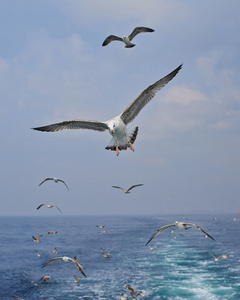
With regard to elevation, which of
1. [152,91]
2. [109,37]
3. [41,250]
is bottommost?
[41,250]

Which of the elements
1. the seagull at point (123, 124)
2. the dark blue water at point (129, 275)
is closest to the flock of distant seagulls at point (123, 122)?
the seagull at point (123, 124)

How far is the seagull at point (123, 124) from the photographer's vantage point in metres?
13.4

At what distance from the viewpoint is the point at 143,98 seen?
1370cm

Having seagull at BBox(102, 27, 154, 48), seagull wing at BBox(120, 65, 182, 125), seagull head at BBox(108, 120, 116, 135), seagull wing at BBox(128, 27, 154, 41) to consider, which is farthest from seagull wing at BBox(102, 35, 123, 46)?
seagull head at BBox(108, 120, 116, 135)

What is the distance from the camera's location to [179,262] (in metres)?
49.8

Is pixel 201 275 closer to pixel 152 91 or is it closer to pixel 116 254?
pixel 116 254

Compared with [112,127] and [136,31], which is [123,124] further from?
[136,31]

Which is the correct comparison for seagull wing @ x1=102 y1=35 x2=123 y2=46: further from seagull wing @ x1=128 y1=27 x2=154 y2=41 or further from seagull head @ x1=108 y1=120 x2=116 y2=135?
seagull head @ x1=108 y1=120 x2=116 y2=135

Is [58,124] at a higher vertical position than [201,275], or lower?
higher

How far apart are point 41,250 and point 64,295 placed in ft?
131

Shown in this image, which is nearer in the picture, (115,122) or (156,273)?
(115,122)

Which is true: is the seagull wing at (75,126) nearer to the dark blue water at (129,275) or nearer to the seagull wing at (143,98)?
the seagull wing at (143,98)

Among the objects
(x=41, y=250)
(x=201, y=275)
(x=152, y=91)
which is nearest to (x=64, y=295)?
(x=201, y=275)

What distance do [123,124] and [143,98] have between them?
1369mm
